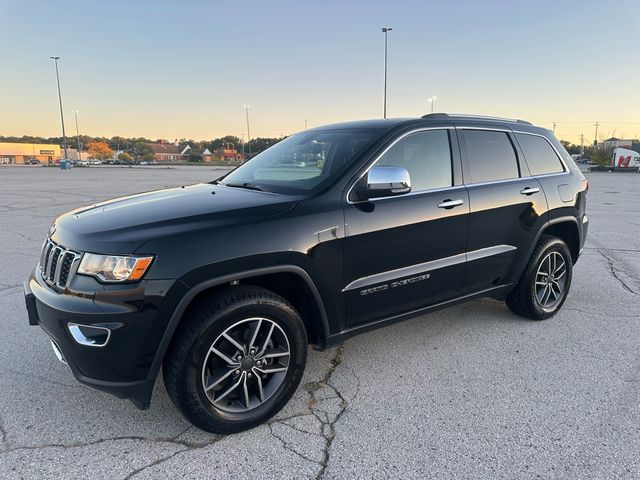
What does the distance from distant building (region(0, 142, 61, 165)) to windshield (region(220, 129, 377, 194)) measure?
102031 mm

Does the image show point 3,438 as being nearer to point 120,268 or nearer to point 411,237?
point 120,268

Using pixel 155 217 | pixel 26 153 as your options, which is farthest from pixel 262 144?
pixel 26 153

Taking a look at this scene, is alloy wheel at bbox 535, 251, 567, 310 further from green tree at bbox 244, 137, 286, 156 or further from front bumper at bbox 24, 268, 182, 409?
front bumper at bbox 24, 268, 182, 409

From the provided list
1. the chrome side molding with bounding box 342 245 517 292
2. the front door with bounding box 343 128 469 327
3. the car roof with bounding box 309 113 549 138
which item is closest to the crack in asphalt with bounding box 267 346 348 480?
the front door with bounding box 343 128 469 327

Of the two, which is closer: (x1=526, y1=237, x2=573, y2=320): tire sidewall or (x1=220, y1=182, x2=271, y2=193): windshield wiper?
(x1=220, y1=182, x2=271, y2=193): windshield wiper

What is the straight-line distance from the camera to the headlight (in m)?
2.28

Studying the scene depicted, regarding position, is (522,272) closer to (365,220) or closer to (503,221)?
(503,221)

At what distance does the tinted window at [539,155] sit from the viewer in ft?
13.6

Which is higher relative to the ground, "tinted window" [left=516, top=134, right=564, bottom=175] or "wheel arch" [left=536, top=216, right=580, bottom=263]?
"tinted window" [left=516, top=134, right=564, bottom=175]

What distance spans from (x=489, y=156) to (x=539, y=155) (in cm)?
78

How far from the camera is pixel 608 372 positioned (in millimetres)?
3312

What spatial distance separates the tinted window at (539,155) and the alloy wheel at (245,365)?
2.88 meters

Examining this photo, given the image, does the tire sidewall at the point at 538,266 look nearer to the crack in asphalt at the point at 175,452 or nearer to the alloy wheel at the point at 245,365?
the alloy wheel at the point at 245,365

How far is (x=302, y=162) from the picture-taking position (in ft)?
11.7
